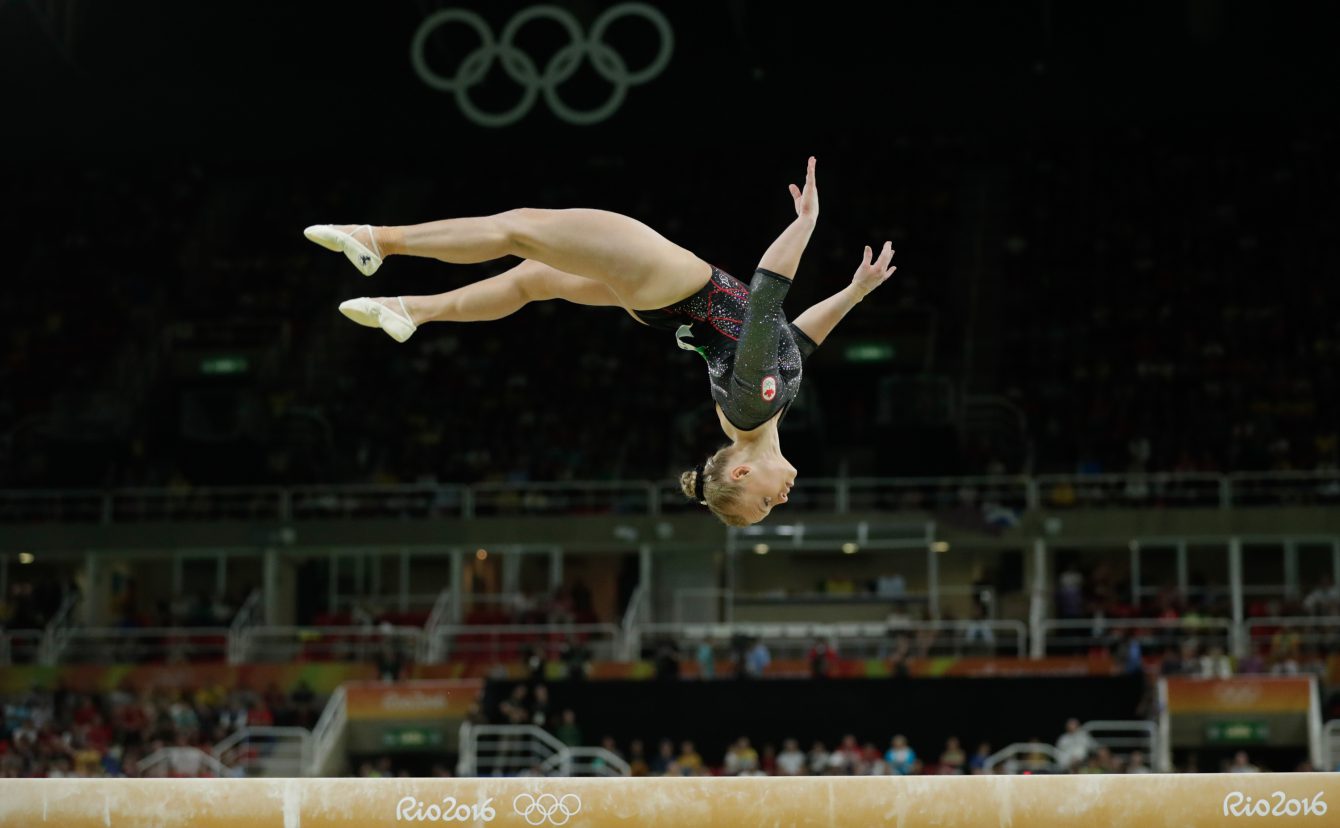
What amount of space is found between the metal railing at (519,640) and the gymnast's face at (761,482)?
18.4 meters

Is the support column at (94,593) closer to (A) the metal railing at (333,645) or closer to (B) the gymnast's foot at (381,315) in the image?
(A) the metal railing at (333,645)

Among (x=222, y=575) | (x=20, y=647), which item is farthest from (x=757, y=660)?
(x=20, y=647)

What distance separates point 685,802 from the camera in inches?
298

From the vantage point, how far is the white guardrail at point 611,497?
28.7m

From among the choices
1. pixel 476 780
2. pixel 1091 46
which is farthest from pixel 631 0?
pixel 476 780

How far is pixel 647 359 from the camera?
113ft

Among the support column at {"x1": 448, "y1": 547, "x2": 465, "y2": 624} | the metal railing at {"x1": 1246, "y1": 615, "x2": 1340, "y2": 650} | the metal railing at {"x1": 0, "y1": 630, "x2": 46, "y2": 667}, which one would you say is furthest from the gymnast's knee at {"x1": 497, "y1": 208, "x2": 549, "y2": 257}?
the metal railing at {"x1": 0, "y1": 630, "x2": 46, "y2": 667}

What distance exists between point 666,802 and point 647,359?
26.9m

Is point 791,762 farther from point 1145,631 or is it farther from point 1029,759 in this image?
point 1145,631

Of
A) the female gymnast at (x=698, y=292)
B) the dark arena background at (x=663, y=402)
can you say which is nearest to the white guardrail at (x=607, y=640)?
the dark arena background at (x=663, y=402)

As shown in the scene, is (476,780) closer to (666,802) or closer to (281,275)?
(666,802)

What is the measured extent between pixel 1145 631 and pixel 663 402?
35.9ft

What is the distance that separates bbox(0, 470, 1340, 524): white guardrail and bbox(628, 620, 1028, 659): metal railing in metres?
2.57

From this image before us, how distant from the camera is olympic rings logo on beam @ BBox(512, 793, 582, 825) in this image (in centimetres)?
755
